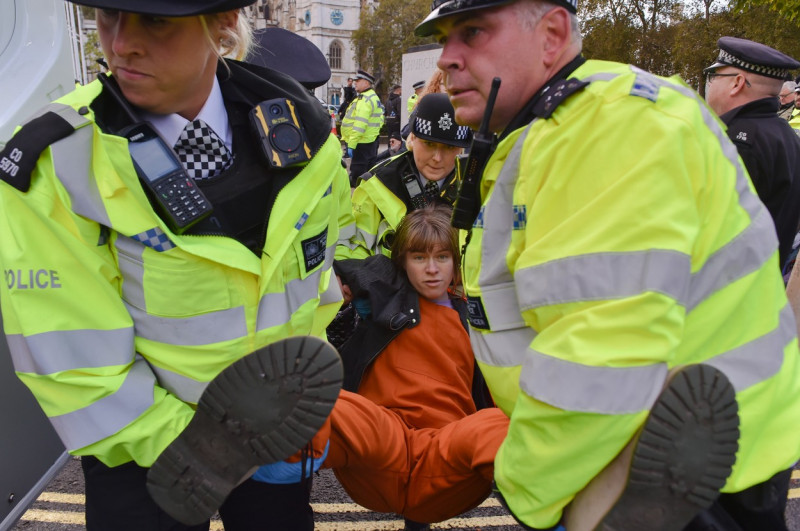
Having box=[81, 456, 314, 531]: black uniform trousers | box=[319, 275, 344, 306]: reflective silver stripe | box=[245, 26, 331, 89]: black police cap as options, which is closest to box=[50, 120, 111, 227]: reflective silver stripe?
box=[81, 456, 314, 531]: black uniform trousers

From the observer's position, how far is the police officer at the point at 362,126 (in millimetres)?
11133

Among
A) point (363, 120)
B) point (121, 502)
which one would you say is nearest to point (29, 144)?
point (121, 502)

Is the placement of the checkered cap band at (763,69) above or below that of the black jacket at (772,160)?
above

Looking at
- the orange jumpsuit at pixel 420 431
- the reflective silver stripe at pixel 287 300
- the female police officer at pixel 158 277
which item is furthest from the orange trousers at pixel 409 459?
the female police officer at pixel 158 277

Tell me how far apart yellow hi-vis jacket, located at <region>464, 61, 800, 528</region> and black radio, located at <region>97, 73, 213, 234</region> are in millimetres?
727

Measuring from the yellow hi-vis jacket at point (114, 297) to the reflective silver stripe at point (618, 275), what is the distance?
0.78 meters

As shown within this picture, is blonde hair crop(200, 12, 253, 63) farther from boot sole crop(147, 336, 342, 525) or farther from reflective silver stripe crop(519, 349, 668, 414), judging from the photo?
reflective silver stripe crop(519, 349, 668, 414)

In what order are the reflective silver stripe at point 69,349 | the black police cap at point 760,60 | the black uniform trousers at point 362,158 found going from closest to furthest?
the reflective silver stripe at point 69,349 → the black police cap at point 760,60 → the black uniform trousers at point 362,158

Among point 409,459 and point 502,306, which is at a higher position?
point 502,306

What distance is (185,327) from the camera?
1.60 metres

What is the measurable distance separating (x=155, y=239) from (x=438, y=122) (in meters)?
2.01

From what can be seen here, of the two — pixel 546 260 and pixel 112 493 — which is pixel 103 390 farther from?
pixel 546 260

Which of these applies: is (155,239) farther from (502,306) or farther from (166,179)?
(502,306)

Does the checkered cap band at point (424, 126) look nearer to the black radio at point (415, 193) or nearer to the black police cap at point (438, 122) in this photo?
the black police cap at point (438, 122)
